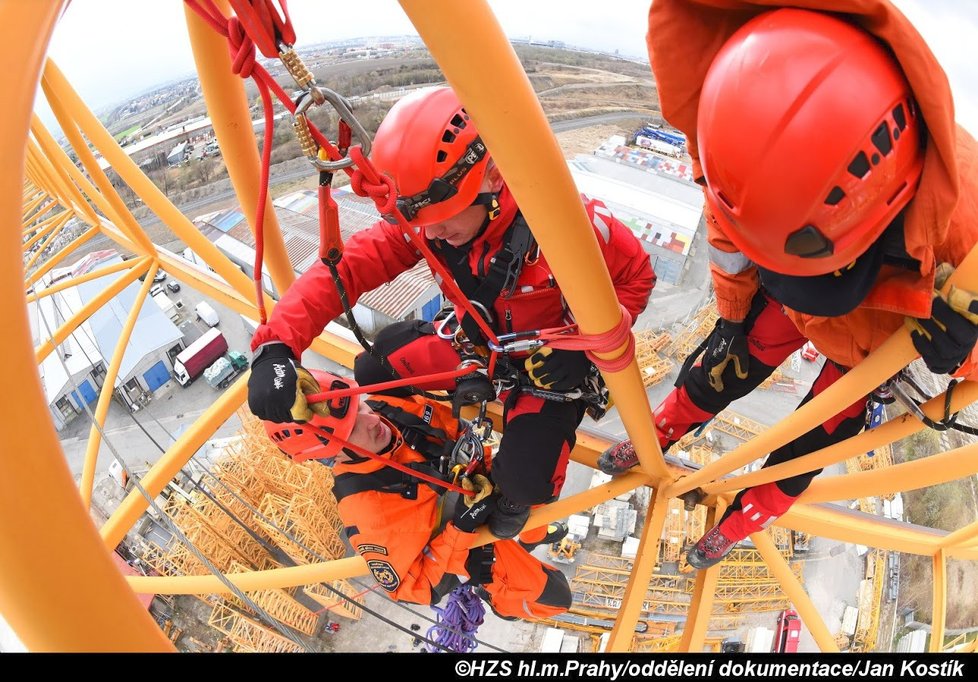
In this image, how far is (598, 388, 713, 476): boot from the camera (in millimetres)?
3986

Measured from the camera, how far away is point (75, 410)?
9.68 metres

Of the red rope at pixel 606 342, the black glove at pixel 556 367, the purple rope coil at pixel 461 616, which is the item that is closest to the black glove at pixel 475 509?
the black glove at pixel 556 367

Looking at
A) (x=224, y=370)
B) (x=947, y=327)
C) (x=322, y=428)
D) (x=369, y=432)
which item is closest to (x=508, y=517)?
(x=369, y=432)

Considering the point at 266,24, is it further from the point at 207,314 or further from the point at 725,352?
the point at 207,314

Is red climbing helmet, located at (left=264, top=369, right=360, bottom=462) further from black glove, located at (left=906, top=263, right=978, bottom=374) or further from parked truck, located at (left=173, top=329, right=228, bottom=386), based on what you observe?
parked truck, located at (left=173, top=329, right=228, bottom=386)

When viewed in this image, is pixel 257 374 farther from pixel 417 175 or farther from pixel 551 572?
pixel 551 572

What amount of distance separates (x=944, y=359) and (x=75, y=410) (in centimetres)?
1180

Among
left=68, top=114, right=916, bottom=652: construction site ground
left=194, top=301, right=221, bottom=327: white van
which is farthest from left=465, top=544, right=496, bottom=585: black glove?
left=194, top=301, right=221, bottom=327: white van

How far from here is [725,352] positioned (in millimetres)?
3471

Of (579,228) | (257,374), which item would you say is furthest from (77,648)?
(257,374)

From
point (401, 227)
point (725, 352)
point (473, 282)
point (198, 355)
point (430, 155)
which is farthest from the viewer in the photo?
point (198, 355)

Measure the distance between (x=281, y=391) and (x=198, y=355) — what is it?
33.2 feet

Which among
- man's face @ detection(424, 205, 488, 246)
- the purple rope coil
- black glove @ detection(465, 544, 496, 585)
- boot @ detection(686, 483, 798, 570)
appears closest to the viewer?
man's face @ detection(424, 205, 488, 246)

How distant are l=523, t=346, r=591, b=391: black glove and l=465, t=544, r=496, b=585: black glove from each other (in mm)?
1487
